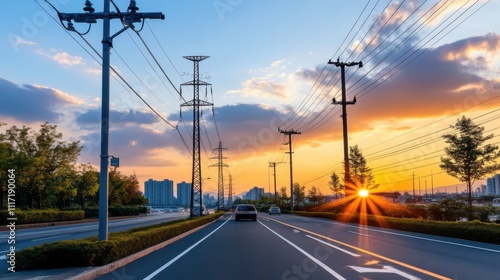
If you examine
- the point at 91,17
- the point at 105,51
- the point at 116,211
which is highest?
the point at 91,17

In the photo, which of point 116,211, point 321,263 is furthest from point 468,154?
point 116,211

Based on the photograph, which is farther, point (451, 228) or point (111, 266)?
point (451, 228)

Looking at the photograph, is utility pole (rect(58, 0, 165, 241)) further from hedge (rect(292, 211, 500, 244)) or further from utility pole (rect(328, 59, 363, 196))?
utility pole (rect(328, 59, 363, 196))

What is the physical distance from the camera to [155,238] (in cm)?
1756

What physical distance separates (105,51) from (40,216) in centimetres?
3211

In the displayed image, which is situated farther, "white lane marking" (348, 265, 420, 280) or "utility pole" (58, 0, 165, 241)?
"utility pole" (58, 0, 165, 241)

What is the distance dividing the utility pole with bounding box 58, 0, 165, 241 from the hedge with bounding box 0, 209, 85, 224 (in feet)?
85.9

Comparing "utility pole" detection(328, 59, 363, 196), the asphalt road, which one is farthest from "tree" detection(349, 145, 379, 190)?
the asphalt road

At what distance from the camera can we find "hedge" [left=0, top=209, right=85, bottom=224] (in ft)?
122

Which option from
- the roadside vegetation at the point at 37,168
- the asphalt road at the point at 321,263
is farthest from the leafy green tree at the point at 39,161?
the asphalt road at the point at 321,263

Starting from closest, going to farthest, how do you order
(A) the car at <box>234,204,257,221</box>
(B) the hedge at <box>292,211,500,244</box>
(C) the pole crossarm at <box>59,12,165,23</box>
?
(C) the pole crossarm at <box>59,12,165,23</box>, (B) the hedge at <box>292,211,500,244</box>, (A) the car at <box>234,204,257,221</box>

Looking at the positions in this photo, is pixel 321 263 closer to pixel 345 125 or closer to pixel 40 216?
pixel 345 125

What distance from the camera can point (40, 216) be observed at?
41344 millimetres

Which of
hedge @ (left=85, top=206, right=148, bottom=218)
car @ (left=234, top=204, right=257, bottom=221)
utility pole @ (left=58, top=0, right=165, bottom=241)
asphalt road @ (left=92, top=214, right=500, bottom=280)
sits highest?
utility pole @ (left=58, top=0, right=165, bottom=241)
